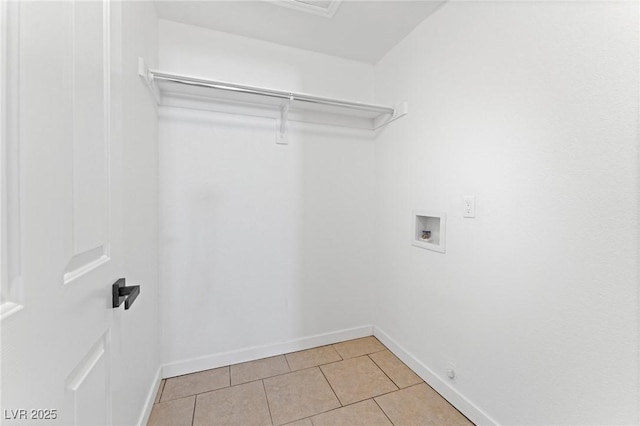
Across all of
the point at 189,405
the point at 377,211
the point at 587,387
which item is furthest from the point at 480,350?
the point at 189,405

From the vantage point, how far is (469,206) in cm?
147

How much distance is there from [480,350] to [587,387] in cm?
45

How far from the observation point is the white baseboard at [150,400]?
134cm

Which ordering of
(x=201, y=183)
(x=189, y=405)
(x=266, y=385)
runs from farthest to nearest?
(x=201, y=183) → (x=266, y=385) → (x=189, y=405)

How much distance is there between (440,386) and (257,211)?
1.76 meters

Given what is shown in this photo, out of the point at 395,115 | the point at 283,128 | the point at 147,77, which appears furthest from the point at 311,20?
the point at 147,77

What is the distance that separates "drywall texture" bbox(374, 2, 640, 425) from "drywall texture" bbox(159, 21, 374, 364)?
620mm

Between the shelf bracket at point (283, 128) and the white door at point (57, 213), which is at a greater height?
the shelf bracket at point (283, 128)

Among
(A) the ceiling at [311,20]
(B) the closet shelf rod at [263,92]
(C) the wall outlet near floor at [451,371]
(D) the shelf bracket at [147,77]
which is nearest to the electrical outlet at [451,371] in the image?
(C) the wall outlet near floor at [451,371]

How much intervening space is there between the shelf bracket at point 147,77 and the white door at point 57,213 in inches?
20.9

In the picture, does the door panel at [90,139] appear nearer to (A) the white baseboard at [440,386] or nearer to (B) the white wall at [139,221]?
(B) the white wall at [139,221]

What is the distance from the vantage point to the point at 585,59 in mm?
998

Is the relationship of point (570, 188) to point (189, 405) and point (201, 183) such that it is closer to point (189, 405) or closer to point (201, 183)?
point (201, 183)

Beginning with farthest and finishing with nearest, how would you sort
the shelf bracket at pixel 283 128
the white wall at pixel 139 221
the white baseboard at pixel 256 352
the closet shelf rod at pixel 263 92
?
the shelf bracket at pixel 283 128 → the white baseboard at pixel 256 352 → the closet shelf rod at pixel 263 92 → the white wall at pixel 139 221
